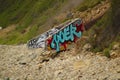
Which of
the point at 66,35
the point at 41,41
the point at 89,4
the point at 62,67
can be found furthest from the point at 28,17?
the point at 62,67

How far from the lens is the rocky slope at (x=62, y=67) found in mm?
33375

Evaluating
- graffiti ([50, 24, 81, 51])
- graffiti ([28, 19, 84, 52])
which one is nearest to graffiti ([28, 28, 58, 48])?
graffiti ([28, 19, 84, 52])

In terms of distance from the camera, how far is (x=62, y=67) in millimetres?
37344

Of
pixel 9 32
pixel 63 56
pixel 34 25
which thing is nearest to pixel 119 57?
pixel 63 56

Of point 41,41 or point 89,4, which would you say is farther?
point 41,41

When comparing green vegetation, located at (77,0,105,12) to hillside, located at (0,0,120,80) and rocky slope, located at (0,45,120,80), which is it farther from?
rocky slope, located at (0,45,120,80)

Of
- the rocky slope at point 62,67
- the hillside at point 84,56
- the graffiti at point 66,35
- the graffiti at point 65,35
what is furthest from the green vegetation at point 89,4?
the rocky slope at point 62,67

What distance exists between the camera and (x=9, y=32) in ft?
253

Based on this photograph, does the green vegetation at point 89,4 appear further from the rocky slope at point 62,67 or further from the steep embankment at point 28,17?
the rocky slope at point 62,67

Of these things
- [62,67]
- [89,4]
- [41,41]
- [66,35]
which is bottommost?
[62,67]

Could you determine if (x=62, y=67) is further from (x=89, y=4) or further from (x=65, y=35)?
(x=89, y=4)

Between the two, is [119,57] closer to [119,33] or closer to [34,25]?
[119,33]

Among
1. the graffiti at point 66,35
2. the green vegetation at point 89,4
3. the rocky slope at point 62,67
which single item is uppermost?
the green vegetation at point 89,4

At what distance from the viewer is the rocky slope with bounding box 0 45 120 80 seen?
33.4 meters
